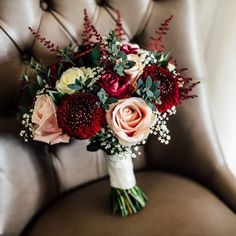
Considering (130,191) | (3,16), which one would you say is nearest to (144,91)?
(130,191)

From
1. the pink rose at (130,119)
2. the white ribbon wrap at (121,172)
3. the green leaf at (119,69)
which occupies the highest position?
the green leaf at (119,69)

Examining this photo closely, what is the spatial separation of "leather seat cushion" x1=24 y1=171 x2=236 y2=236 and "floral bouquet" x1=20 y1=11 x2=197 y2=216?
0.60 feet

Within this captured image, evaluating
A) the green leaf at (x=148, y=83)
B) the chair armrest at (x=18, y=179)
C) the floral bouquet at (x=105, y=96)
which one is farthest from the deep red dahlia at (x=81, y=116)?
the chair armrest at (x=18, y=179)

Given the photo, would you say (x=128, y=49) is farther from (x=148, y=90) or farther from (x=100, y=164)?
(x=100, y=164)

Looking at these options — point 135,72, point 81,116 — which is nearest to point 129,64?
point 135,72

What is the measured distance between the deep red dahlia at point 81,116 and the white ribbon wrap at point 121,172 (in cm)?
18

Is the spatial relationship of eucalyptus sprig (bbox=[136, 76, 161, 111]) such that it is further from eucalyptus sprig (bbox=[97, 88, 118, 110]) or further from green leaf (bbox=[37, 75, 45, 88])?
green leaf (bbox=[37, 75, 45, 88])

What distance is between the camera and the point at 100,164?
106cm

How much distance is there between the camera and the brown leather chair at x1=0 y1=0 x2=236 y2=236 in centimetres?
89

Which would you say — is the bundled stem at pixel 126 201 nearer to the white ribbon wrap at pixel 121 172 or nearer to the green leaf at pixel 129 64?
the white ribbon wrap at pixel 121 172

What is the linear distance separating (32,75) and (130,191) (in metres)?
0.37

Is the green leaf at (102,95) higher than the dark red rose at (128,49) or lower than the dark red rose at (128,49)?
lower

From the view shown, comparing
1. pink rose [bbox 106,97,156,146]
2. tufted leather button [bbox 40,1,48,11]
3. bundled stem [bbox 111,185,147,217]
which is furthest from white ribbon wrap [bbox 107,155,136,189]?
tufted leather button [bbox 40,1,48,11]

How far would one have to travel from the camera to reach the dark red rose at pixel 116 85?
2.41 ft
